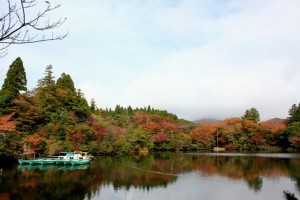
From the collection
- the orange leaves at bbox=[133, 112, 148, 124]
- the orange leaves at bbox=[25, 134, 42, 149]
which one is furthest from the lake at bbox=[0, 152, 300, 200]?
the orange leaves at bbox=[133, 112, 148, 124]

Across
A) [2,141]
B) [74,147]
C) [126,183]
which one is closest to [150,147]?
[74,147]

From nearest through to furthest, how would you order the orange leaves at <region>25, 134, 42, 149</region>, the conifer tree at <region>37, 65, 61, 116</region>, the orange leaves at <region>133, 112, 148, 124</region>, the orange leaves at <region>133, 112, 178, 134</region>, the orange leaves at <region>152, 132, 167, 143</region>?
1. the orange leaves at <region>25, 134, 42, 149</region>
2. the conifer tree at <region>37, 65, 61, 116</region>
3. the orange leaves at <region>152, 132, 167, 143</region>
4. the orange leaves at <region>133, 112, 178, 134</region>
5. the orange leaves at <region>133, 112, 148, 124</region>

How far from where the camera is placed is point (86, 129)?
133 ft

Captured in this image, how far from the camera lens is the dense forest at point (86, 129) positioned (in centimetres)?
3312

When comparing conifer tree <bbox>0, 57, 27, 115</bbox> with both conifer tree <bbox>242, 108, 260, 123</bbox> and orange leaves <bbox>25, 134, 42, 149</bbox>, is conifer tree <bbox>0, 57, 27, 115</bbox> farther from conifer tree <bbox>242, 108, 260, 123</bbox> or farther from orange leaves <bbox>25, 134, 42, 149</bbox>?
conifer tree <bbox>242, 108, 260, 123</bbox>

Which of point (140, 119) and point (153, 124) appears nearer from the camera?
point (153, 124)

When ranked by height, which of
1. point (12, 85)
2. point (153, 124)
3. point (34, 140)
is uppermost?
point (12, 85)

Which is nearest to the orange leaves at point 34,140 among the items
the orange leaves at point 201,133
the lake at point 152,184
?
the lake at point 152,184

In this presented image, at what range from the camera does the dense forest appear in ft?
109

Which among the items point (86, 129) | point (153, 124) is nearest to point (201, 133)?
point (153, 124)

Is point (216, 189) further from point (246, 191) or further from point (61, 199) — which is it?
point (61, 199)

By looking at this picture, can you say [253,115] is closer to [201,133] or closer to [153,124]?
[201,133]

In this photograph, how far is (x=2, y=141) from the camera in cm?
2905

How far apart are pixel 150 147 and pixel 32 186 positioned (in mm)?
37771
